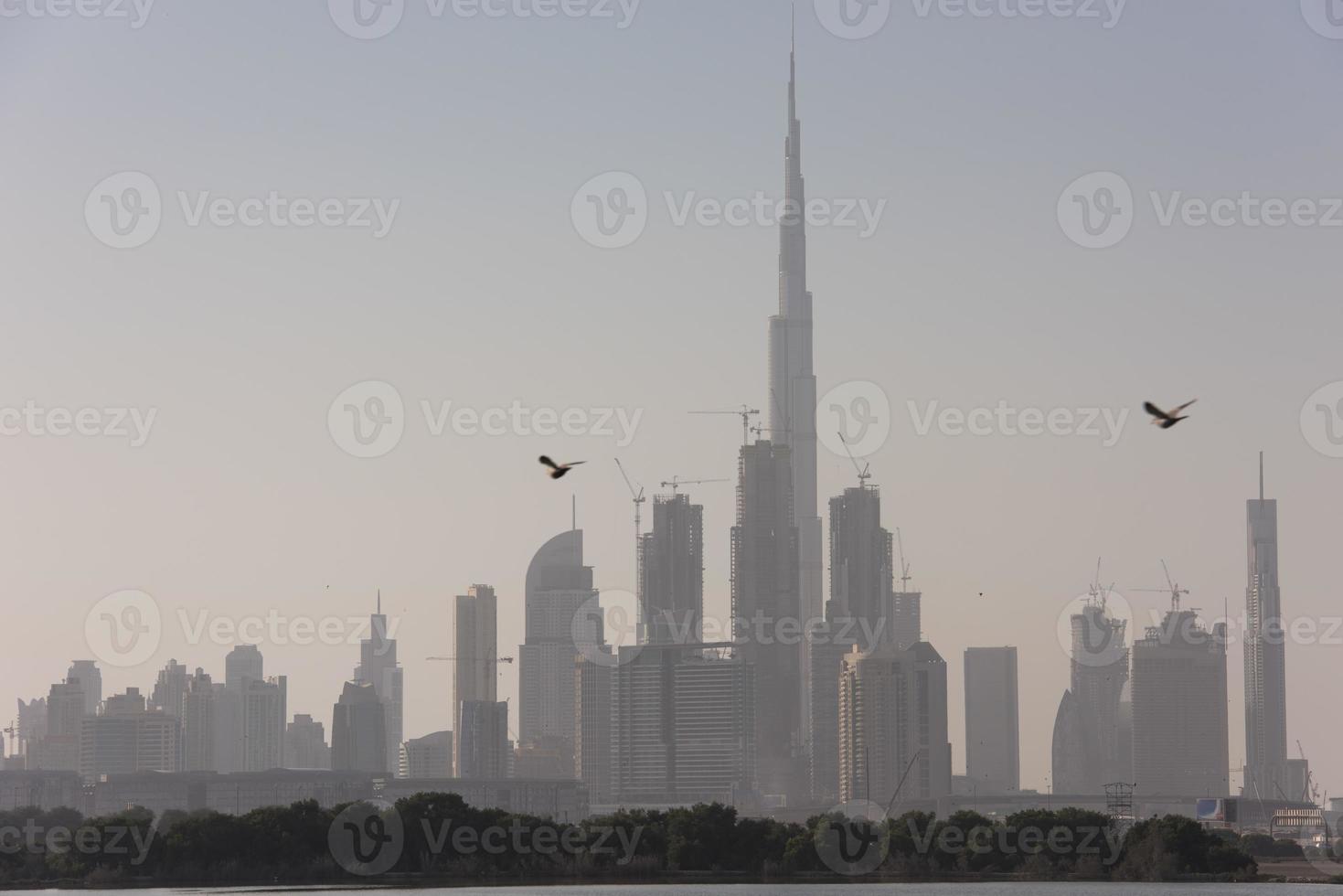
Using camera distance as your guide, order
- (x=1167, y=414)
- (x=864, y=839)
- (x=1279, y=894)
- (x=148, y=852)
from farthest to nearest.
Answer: (x=864, y=839) < (x=148, y=852) < (x=1279, y=894) < (x=1167, y=414)

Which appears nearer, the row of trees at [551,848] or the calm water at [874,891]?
the calm water at [874,891]

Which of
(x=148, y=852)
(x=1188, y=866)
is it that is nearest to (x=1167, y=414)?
(x=1188, y=866)

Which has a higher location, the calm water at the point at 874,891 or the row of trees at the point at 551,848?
the row of trees at the point at 551,848

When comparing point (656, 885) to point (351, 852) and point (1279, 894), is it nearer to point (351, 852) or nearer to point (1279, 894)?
point (351, 852)

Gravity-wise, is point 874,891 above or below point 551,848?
below

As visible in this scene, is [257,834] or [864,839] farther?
[864,839]

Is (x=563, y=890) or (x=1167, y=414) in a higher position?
(x=1167, y=414)
